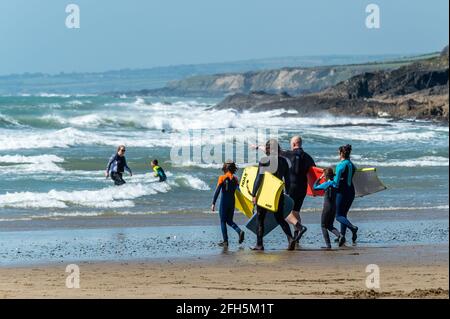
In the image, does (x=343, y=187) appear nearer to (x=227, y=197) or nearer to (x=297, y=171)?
(x=297, y=171)

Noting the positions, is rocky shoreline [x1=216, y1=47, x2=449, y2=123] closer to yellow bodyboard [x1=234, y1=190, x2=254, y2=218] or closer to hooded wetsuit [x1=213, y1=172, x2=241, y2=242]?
yellow bodyboard [x1=234, y1=190, x2=254, y2=218]

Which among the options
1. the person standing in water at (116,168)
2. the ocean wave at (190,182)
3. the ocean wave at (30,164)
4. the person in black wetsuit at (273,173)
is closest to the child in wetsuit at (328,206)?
the person in black wetsuit at (273,173)

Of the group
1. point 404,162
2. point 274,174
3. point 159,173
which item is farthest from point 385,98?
point 274,174

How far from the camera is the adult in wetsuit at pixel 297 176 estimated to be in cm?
1394

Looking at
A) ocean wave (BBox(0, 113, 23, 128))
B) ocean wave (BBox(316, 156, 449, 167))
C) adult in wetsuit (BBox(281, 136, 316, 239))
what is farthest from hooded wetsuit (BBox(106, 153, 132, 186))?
ocean wave (BBox(0, 113, 23, 128))

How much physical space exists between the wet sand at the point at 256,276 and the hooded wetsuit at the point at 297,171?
745 millimetres

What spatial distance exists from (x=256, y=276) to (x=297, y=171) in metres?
2.80

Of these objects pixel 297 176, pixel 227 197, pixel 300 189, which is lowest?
pixel 227 197

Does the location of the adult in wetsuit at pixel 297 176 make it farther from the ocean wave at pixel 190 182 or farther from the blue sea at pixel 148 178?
the ocean wave at pixel 190 182

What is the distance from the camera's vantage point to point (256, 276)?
11.4 m
